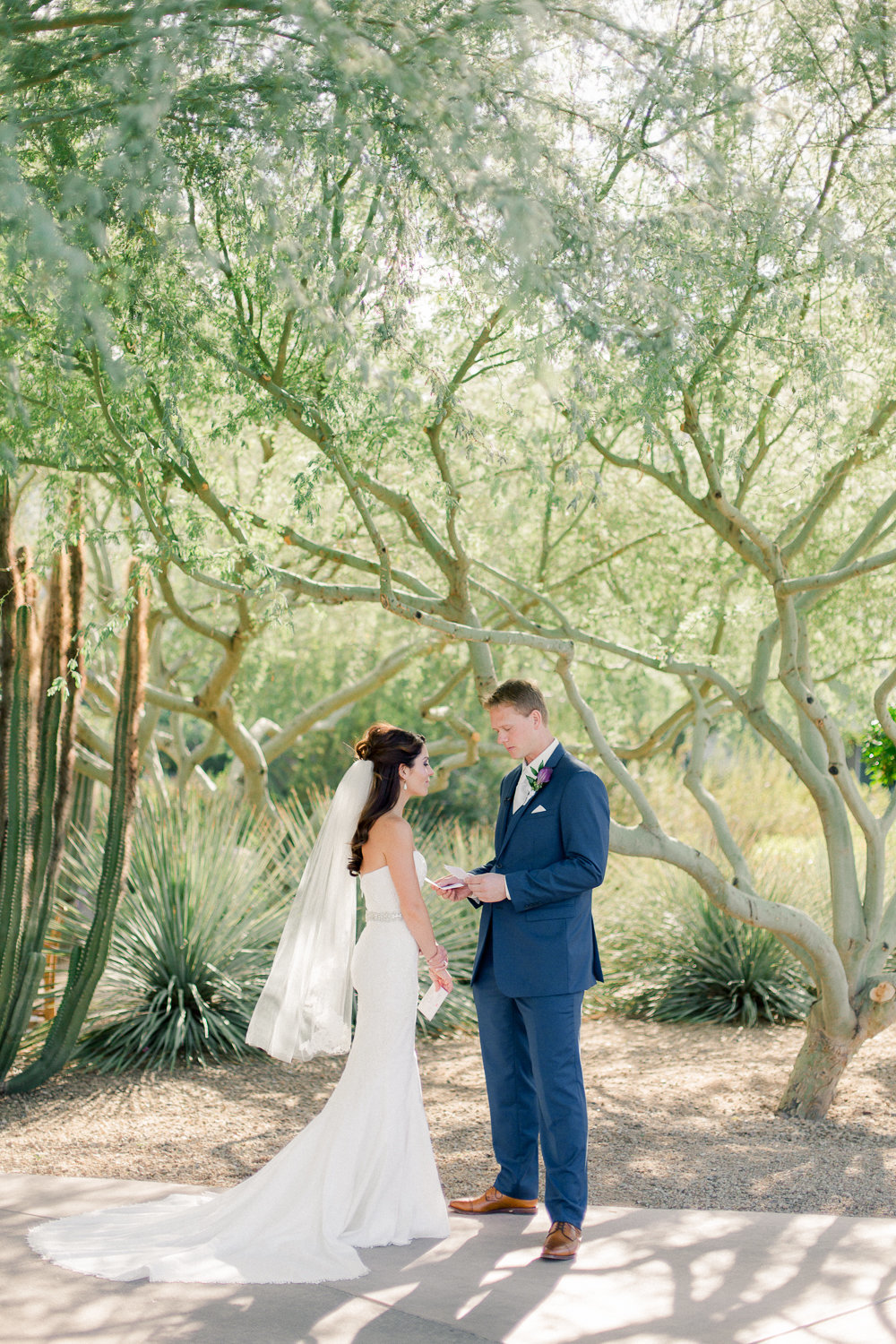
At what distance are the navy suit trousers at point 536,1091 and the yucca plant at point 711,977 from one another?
5.30 m

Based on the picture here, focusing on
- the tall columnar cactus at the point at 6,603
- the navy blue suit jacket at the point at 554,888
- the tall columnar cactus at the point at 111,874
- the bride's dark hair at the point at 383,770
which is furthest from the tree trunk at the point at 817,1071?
the tall columnar cactus at the point at 6,603

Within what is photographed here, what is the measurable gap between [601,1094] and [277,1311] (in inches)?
162

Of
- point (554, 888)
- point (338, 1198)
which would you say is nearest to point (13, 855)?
point (338, 1198)

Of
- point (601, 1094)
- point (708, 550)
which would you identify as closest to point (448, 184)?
point (601, 1094)

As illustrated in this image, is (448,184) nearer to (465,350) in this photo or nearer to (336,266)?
(336,266)

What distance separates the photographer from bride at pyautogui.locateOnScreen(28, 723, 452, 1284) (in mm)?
4453

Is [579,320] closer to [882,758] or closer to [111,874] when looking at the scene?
[882,758]

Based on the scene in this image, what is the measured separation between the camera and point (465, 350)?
826cm

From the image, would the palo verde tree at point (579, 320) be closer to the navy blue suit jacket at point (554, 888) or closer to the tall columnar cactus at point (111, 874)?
the tall columnar cactus at point (111, 874)

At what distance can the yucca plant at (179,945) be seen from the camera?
27.6 ft

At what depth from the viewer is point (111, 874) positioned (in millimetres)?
7844

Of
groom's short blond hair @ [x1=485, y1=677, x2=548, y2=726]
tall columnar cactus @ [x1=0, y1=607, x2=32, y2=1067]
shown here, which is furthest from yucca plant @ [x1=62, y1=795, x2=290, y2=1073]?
groom's short blond hair @ [x1=485, y1=677, x2=548, y2=726]

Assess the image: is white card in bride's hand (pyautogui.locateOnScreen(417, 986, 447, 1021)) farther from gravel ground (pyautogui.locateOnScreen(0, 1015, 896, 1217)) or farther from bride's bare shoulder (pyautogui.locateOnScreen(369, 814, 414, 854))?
gravel ground (pyautogui.locateOnScreen(0, 1015, 896, 1217))

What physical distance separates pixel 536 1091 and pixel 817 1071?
280 cm
